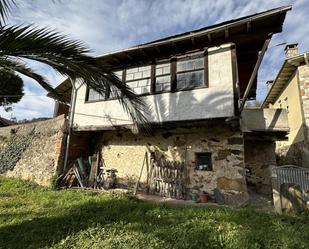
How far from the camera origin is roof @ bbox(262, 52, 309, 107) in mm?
10383

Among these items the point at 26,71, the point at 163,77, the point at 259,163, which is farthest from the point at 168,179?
the point at 26,71

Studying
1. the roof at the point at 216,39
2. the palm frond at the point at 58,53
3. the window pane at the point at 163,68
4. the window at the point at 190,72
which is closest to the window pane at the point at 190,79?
the window at the point at 190,72

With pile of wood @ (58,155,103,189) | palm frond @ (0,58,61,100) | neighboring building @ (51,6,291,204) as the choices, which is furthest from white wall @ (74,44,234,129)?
palm frond @ (0,58,61,100)

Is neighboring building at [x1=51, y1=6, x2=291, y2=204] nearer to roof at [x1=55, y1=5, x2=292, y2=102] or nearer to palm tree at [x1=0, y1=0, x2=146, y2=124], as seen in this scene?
roof at [x1=55, y1=5, x2=292, y2=102]

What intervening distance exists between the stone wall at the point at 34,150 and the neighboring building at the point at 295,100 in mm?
10564

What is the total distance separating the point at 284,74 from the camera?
39.6ft

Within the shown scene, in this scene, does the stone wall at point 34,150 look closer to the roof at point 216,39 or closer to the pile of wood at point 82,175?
the pile of wood at point 82,175

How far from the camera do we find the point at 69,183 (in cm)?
871

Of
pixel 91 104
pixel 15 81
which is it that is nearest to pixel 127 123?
pixel 91 104

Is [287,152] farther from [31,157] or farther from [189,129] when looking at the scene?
[31,157]

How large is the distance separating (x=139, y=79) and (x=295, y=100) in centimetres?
813

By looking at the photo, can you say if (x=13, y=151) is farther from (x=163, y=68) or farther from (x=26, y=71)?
(x=26, y=71)

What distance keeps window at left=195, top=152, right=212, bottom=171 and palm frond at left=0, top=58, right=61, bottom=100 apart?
514 cm

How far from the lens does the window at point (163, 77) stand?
8.01m
